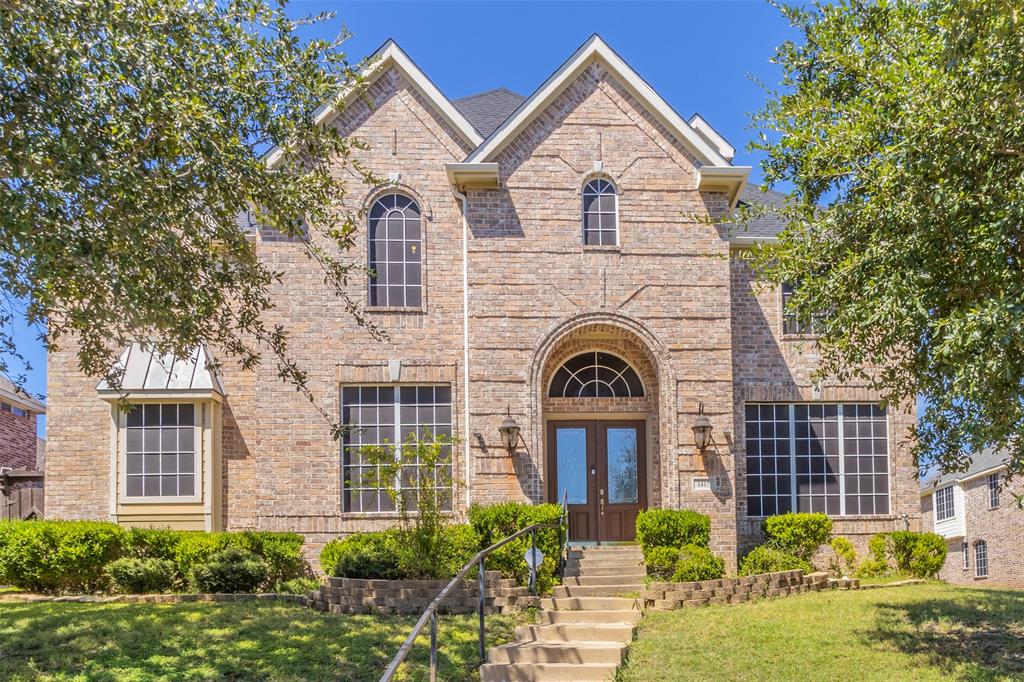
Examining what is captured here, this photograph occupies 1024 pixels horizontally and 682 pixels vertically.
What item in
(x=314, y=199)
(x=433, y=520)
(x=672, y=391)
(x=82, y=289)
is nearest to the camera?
(x=82, y=289)

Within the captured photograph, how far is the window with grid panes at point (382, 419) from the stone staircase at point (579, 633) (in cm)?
347

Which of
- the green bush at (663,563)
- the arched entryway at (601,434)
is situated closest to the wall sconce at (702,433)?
the arched entryway at (601,434)

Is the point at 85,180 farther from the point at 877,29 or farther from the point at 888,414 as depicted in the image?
the point at 888,414

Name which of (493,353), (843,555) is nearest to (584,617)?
(493,353)

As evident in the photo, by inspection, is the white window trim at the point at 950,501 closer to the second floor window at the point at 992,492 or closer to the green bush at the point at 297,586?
the second floor window at the point at 992,492

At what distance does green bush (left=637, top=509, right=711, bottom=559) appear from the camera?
1589cm

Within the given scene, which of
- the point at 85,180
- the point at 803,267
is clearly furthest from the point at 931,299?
the point at 85,180

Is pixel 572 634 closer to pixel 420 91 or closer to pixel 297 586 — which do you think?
pixel 297 586

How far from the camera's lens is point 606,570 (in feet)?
52.4

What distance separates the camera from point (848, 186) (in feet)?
36.1

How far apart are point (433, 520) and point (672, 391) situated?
5.28 m

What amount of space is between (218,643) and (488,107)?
13.1 meters

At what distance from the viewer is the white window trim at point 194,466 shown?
56.7 feet

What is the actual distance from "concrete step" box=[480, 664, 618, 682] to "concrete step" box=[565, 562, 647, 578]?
528cm
